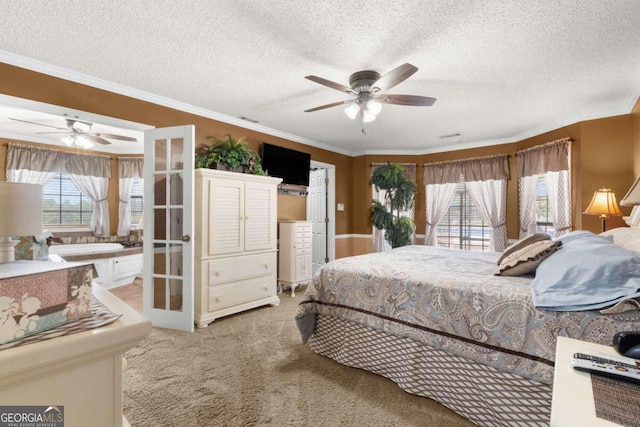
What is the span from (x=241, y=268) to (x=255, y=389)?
1.64m

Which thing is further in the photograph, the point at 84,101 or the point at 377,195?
the point at 377,195

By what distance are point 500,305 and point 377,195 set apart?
4.16 meters

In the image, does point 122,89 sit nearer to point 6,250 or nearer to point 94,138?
point 94,138

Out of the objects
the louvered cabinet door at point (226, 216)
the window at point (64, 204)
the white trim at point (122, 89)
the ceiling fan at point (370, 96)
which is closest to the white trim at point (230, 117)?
the white trim at point (122, 89)

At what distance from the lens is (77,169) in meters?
5.80

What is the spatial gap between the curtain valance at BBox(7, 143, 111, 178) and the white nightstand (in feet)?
24.4

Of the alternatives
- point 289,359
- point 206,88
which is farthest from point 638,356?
point 206,88

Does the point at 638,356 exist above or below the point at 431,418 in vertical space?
above

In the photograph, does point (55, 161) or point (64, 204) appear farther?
point (64, 204)

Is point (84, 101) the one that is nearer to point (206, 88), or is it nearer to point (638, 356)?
point (206, 88)

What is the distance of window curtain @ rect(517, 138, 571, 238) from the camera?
3.88 metres

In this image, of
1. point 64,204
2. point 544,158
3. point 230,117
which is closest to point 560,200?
point 544,158

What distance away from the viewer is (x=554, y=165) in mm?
3975

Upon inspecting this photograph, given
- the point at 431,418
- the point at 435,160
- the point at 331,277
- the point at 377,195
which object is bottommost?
the point at 431,418
